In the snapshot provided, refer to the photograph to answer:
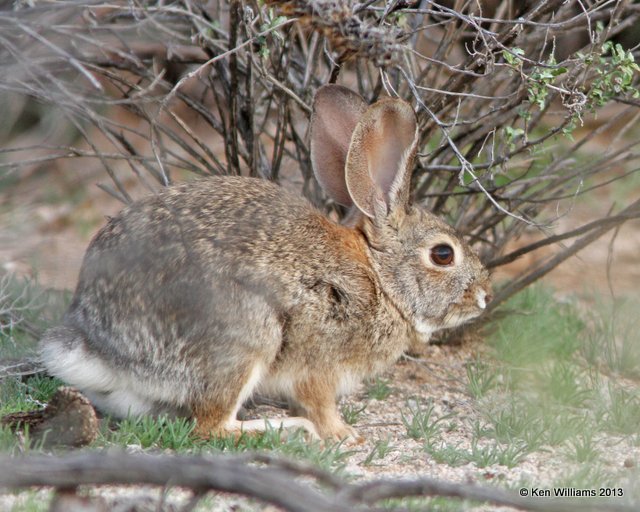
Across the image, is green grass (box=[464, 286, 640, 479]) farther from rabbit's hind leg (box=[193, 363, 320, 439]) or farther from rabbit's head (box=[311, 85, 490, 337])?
rabbit's hind leg (box=[193, 363, 320, 439])

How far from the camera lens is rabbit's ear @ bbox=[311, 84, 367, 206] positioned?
16.2ft

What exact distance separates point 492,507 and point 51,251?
311 centimetres

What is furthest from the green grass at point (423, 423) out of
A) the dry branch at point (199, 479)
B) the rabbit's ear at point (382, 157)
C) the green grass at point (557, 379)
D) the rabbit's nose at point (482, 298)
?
the dry branch at point (199, 479)

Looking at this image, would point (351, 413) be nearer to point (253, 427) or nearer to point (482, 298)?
point (253, 427)

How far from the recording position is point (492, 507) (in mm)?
3645

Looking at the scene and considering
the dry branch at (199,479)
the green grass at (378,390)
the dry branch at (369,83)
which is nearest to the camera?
the dry branch at (199,479)

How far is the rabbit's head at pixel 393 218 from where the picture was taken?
4914 mm

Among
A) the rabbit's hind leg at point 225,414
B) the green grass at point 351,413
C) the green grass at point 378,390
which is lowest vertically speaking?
the green grass at point 378,390

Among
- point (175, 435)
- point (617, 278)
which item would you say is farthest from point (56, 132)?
point (617, 278)

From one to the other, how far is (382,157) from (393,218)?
31 centimetres

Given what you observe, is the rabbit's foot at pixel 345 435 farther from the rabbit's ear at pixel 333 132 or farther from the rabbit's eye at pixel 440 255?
the rabbit's ear at pixel 333 132

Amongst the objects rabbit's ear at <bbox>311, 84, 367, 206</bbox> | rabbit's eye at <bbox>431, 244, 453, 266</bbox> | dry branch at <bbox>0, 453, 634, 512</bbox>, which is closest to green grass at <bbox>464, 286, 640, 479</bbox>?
rabbit's eye at <bbox>431, 244, 453, 266</bbox>

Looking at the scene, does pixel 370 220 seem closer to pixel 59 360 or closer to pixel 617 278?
pixel 59 360

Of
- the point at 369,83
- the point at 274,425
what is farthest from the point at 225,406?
the point at 369,83
